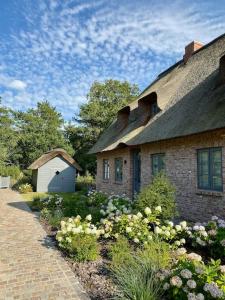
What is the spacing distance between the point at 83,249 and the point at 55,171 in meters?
20.6

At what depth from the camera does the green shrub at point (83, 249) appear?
641 centimetres

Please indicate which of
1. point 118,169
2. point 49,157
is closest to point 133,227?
point 118,169

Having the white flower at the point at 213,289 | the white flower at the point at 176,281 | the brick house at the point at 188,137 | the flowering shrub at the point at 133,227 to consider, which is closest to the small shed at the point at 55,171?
the brick house at the point at 188,137

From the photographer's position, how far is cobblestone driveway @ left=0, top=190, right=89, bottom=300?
4891 millimetres

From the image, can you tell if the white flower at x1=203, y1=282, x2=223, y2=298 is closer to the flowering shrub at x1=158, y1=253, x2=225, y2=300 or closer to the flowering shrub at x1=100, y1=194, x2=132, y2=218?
the flowering shrub at x1=158, y1=253, x2=225, y2=300

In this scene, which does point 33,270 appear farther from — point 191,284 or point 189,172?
point 189,172

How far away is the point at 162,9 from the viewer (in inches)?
365

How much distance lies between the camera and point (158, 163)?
504 inches

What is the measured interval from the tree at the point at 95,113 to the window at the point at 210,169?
26.8 meters

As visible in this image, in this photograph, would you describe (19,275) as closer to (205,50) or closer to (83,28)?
(83,28)

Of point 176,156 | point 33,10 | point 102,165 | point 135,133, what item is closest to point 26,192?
point 102,165

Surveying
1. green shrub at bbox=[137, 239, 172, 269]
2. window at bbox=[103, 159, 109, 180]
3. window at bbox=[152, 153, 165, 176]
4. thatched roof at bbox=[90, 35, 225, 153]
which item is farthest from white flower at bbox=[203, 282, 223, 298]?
window at bbox=[103, 159, 109, 180]

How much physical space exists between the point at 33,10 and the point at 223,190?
26.9ft

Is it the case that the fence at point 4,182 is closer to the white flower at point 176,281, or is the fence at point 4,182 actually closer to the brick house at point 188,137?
the brick house at point 188,137
